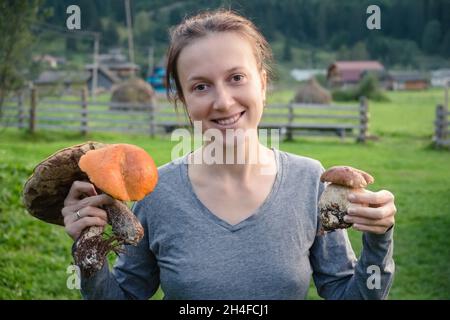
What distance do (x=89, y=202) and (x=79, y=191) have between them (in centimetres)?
6

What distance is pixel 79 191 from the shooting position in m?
1.59

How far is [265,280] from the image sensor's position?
5.40ft

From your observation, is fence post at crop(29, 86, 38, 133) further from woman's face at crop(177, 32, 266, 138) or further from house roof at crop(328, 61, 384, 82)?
house roof at crop(328, 61, 384, 82)

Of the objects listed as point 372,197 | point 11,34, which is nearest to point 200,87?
point 372,197

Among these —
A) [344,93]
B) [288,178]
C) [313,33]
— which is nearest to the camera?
[288,178]

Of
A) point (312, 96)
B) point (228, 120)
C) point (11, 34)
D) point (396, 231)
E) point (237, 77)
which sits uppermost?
point (312, 96)

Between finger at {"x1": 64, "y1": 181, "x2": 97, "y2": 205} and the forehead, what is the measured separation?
408 millimetres

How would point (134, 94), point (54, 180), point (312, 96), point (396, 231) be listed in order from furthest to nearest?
point (312, 96), point (134, 94), point (396, 231), point (54, 180)

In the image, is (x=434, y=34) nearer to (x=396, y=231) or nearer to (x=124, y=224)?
(x=396, y=231)

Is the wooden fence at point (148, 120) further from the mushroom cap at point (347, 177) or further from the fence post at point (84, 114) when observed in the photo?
the mushroom cap at point (347, 177)
